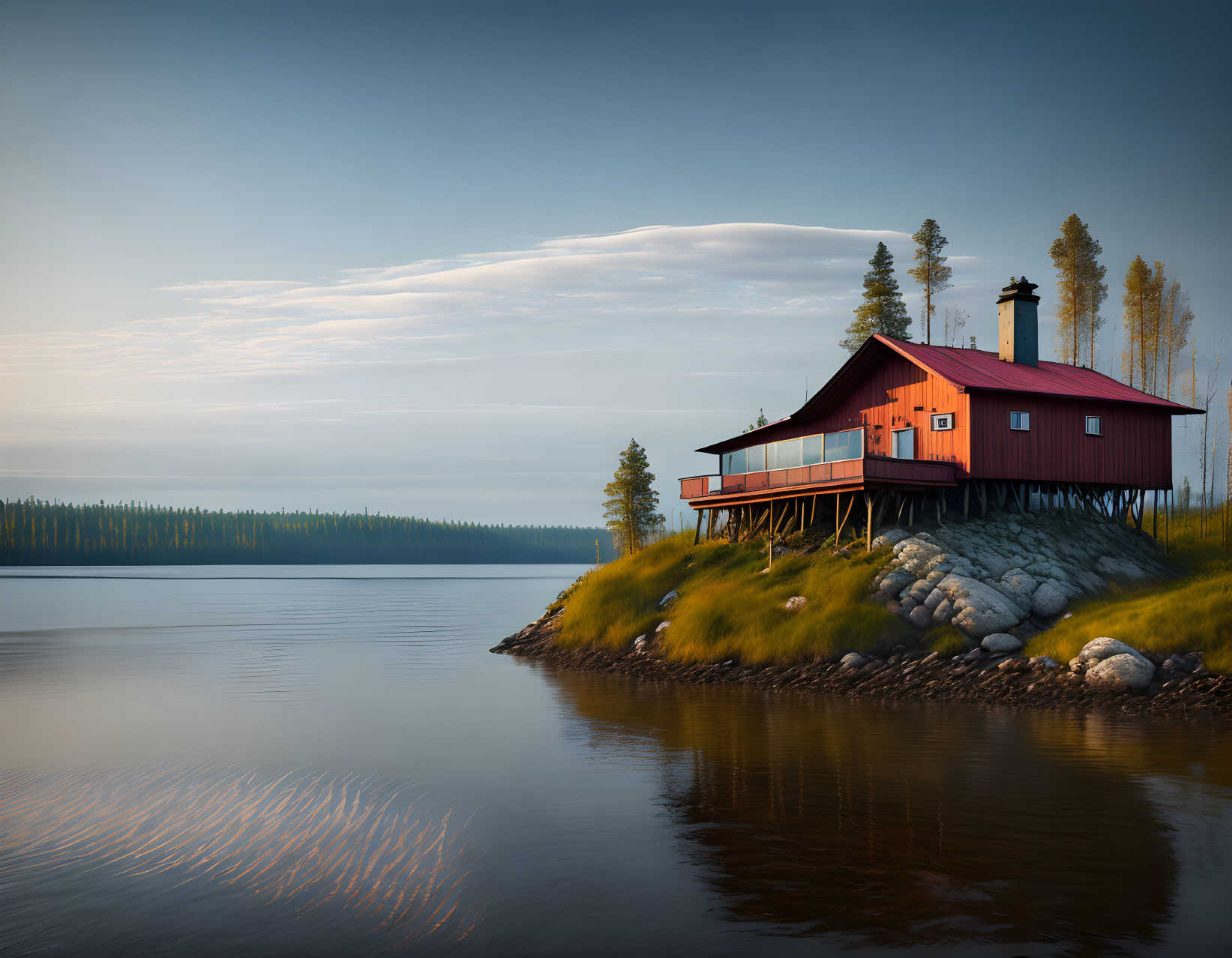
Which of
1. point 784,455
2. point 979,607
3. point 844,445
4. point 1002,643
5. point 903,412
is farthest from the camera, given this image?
point 784,455

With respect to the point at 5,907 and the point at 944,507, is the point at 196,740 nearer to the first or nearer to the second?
the point at 5,907

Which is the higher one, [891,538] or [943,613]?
[891,538]

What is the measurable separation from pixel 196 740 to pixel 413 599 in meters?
80.5

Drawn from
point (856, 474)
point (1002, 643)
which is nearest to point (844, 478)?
point (856, 474)

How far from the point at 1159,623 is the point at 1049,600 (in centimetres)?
409

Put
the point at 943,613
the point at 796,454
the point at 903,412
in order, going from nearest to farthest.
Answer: the point at 943,613, the point at 903,412, the point at 796,454

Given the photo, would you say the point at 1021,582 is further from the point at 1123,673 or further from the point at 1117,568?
the point at 1123,673

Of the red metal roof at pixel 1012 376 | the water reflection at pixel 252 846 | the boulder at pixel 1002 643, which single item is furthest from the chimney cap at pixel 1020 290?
the water reflection at pixel 252 846

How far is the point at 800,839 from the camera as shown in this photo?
48.8ft

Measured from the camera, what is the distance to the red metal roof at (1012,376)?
40.0 meters

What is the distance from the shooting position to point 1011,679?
28.2 meters

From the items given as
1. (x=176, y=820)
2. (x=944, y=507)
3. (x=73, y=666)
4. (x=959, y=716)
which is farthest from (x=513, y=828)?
(x=73, y=666)

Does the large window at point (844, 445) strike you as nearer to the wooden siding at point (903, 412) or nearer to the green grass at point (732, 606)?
the wooden siding at point (903, 412)

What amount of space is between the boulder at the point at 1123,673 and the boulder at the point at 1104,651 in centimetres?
20
